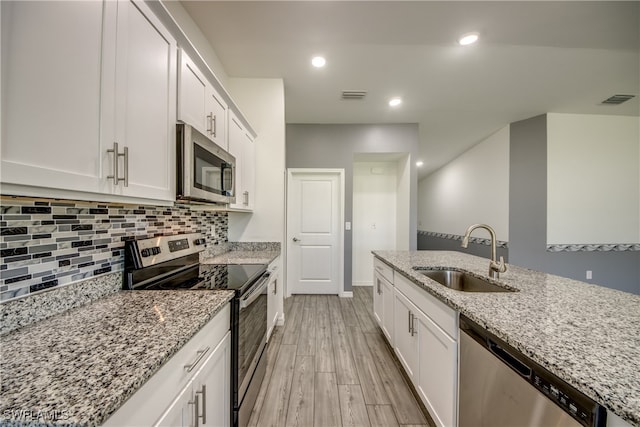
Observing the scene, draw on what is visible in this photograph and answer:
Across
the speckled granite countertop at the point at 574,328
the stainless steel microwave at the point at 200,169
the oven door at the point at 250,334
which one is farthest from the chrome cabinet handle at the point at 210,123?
the speckled granite countertop at the point at 574,328

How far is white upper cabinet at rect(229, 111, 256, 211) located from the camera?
208 cm

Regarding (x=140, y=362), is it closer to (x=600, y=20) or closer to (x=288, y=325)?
(x=288, y=325)

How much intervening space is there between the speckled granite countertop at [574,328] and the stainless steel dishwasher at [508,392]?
63mm

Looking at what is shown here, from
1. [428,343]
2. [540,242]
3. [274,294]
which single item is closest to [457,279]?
[428,343]

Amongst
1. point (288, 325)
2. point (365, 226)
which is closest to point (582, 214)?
point (365, 226)

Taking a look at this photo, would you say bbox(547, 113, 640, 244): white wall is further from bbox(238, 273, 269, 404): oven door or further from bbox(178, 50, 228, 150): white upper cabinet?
bbox(178, 50, 228, 150): white upper cabinet

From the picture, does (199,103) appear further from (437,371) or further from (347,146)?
(347,146)

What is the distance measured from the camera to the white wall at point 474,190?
4059 millimetres

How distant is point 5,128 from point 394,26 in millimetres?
2394

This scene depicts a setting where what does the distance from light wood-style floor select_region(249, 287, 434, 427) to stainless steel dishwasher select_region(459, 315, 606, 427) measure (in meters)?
0.65

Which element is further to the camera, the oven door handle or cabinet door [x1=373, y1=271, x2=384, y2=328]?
cabinet door [x1=373, y1=271, x2=384, y2=328]

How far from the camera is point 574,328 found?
0.83m

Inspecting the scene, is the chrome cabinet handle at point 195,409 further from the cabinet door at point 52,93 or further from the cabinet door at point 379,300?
the cabinet door at point 379,300

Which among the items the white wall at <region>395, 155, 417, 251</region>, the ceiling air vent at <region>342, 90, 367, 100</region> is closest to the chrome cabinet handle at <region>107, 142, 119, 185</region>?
the ceiling air vent at <region>342, 90, 367, 100</region>
